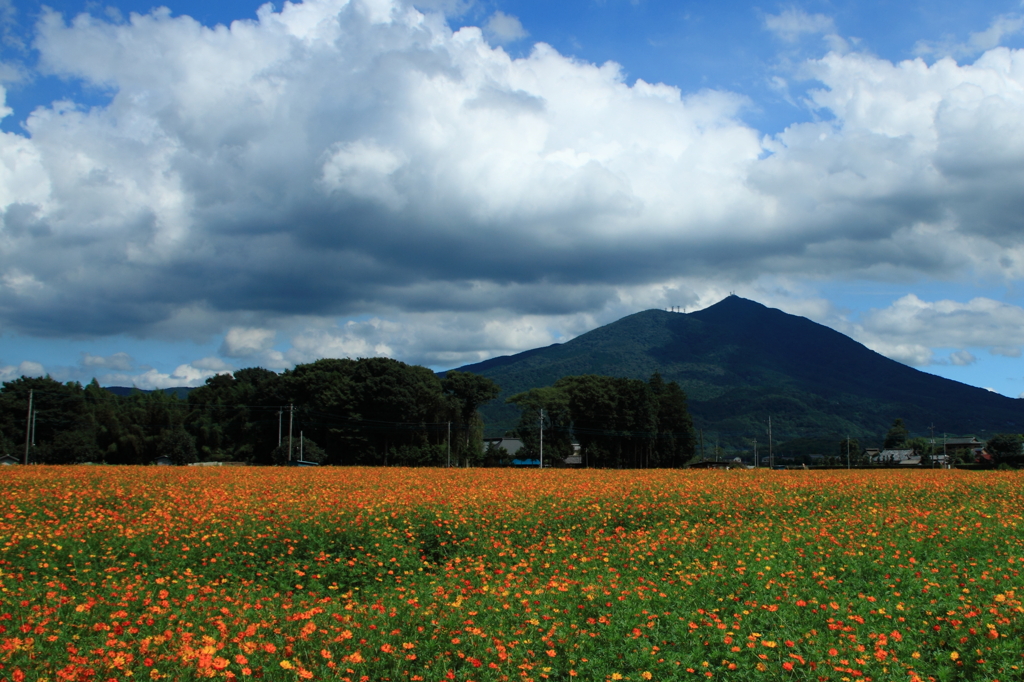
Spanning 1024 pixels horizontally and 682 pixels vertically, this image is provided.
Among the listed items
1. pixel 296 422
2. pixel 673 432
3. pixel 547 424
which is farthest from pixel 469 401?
pixel 673 432

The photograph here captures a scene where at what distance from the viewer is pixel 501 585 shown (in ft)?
34.0

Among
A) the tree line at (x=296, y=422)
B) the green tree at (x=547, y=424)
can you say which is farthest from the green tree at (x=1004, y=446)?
the tree line at (x=296, y=422)

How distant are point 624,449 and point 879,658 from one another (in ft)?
260

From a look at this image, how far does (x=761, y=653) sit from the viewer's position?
7363mm

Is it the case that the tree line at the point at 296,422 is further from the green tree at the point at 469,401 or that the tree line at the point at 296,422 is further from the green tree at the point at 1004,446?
the green tree at the point at 1004,446

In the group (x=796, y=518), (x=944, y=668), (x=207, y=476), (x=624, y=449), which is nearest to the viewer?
(x=944, y=668)

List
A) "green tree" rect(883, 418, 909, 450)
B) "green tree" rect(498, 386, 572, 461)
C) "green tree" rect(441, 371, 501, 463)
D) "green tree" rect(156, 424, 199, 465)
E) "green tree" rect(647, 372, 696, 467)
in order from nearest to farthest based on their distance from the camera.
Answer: "green tree" rect(156, 424, 199, 465)
"green tree" rect(441, 371, 501, 463)
"green tree" rect(498, 386, 572, 461)
"green tree" rect(647, 372, 696, 467)
"green tree" rect(883, 418, 909, 450)

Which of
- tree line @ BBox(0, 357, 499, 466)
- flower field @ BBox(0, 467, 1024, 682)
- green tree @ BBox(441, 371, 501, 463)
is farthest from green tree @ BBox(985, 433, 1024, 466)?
flower field @ BBox(0, 467, 1024, 682)

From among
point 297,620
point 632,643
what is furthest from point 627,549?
point 297,620

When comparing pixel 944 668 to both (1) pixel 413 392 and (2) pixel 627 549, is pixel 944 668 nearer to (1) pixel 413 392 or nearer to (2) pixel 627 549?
(2) pixel 627 549

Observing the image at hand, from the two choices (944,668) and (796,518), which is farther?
(796,518)

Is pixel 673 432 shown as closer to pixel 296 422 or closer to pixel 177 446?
pixel 296 422

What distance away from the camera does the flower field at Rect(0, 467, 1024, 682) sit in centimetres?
717

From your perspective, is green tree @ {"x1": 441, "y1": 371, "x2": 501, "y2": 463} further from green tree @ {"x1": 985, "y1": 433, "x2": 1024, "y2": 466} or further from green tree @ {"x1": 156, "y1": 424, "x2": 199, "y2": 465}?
green tree @ {"x1": 985, "y1": 433, "x2": 1024, "y2": 466}
